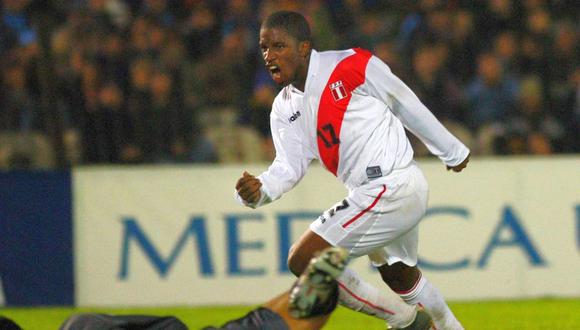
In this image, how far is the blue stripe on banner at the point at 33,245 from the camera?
9320mm

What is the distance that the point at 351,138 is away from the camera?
17.8ft

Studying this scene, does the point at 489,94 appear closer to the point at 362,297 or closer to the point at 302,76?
the point at 362,297

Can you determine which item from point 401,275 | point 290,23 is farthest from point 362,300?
point 290,23

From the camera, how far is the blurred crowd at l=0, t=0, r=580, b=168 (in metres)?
10.1

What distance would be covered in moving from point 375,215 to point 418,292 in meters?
0.79

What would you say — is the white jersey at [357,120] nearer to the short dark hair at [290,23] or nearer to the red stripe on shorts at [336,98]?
the red stripe on shorts at [336,98]

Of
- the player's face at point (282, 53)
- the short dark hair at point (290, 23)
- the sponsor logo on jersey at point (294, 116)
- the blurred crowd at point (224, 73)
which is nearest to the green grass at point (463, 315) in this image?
the blurred crowd at point (224, 73)

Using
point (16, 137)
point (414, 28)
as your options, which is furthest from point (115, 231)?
point (414, 28)

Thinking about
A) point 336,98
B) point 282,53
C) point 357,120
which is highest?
point 282,53

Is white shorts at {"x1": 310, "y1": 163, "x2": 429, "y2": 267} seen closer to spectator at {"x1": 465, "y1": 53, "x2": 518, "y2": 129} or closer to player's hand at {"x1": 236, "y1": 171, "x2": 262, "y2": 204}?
player's hand at {"x1": 236, "y1": 171, "x2": 262, "y2": 204}

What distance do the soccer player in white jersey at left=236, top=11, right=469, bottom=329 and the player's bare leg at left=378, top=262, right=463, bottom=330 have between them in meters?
0.40

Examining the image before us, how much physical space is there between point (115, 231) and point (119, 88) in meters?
1.69

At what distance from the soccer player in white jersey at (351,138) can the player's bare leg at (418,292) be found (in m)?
0.40

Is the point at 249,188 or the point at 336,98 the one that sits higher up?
the point at 336,98
